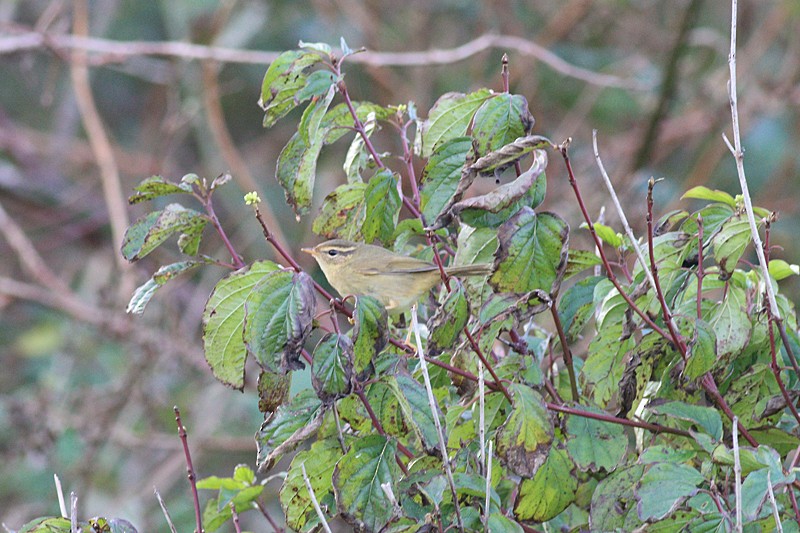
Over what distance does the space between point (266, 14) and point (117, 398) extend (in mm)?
3516

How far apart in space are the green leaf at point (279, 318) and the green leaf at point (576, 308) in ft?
1.87

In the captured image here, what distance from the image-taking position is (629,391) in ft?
5.39

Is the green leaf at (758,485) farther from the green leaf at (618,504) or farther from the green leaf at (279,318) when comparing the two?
the green leaf at (279,318)

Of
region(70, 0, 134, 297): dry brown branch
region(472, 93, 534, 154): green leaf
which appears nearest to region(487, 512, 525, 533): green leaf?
region(472, 93, 534, 154): green leaf

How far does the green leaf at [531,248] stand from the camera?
1.48m

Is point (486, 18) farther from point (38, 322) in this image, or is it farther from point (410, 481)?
point (410, 481)

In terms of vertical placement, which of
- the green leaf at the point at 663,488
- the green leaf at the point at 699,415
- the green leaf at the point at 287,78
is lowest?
the green leaf at the point at 663,488

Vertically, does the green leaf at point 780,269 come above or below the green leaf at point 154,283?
below

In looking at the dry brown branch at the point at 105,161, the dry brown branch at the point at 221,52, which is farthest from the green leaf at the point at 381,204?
the dry brown branch at the point at 105,161

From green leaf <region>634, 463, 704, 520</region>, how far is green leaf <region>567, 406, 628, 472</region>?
134 mm

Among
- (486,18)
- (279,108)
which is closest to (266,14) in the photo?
(486,18)

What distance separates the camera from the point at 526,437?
1481mm

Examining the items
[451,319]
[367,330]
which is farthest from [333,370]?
[451,319]

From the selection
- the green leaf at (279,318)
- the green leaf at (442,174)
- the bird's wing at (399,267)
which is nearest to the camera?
the green leaf at (279,318)
